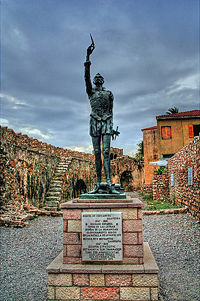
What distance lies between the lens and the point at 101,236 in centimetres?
341

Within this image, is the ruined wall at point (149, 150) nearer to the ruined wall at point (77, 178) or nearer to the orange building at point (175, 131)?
the orange building at point (175, 131)

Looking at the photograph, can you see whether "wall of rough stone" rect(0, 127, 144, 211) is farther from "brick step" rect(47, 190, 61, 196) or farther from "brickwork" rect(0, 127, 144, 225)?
"brick step" rect(47, 190, 61, 196)

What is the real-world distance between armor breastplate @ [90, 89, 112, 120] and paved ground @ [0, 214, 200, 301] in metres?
2.96

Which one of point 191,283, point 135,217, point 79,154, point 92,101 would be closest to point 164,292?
point 191,283

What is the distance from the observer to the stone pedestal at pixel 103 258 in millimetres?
3178

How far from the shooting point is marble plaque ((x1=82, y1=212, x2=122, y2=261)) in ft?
11.0

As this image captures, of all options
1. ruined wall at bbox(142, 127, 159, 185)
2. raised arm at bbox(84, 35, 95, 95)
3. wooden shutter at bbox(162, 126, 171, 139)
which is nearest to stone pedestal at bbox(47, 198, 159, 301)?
raised arm at bbox(84, 35, 95, 95)

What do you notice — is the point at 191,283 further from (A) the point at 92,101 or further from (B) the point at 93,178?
(B) the point at 93,178

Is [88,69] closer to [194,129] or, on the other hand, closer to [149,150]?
[194,129]

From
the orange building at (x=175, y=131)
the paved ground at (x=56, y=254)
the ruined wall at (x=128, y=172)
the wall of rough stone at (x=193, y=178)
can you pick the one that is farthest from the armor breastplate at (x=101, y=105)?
the ruined wall at (x=128, y=172)

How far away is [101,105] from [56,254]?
3.70 metres

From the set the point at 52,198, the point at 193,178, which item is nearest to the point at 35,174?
the point at 52,198

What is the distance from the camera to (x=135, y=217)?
3.39 m

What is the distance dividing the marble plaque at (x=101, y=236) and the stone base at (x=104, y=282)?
0.49ft
